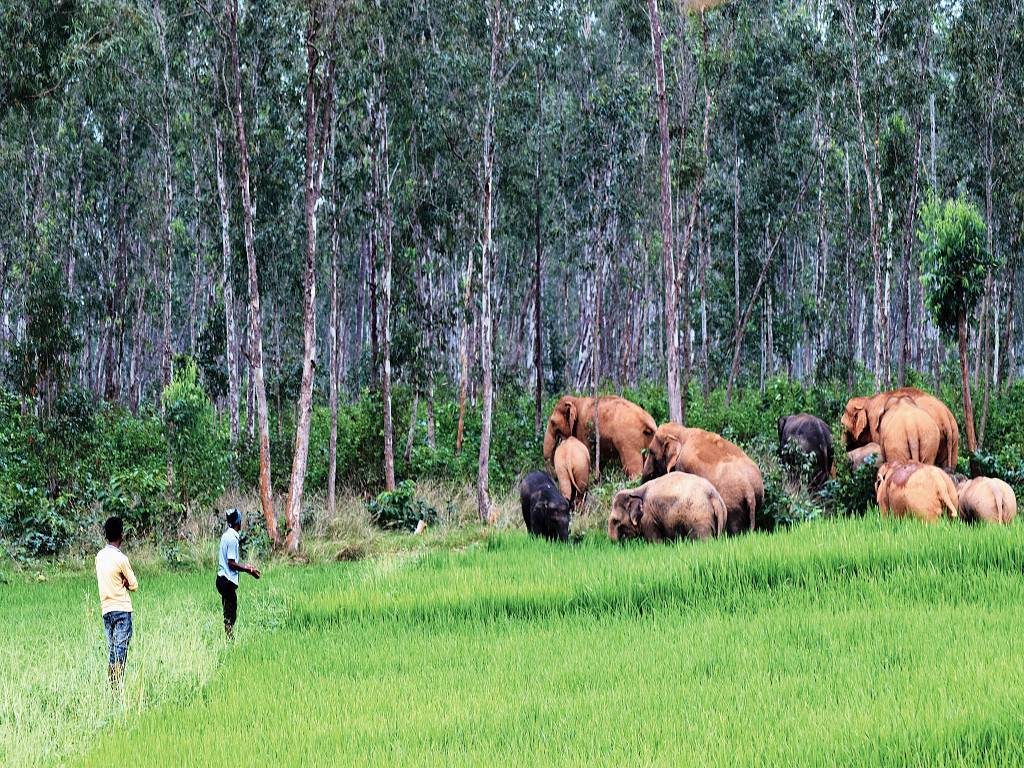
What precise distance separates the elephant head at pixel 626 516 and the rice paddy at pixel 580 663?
3.47 feet

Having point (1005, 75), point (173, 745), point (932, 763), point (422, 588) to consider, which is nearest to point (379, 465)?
point (422, 588)

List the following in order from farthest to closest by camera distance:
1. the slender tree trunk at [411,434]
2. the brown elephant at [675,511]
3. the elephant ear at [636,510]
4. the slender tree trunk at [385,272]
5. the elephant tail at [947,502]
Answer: the slender tree trunk at [411,434] < the slender tree trunk at [385,272] < the elephant ear at [636,510] < the brown elephant at [675,511] < the elephant tail at [947,502]

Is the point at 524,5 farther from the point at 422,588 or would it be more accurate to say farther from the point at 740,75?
the point at 422,588

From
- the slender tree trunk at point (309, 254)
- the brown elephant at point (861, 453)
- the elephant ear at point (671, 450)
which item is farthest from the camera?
the slender tree trunk at point (309, 254)

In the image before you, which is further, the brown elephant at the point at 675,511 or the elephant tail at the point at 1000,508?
the brown elephant at the point at 675,511

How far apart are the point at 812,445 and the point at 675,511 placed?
5.71 m

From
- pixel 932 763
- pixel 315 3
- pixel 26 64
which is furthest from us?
pixel 26 64

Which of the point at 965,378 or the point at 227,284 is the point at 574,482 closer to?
the point at 965,378

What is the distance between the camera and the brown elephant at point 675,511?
48.4 ft

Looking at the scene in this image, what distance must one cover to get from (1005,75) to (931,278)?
1687 cm

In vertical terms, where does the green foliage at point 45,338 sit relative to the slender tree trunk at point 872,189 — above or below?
below

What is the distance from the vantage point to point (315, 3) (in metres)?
18.9

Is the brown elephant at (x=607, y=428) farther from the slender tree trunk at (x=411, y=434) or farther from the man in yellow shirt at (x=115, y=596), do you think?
the man in yellow shirt at (x=115, y=596)

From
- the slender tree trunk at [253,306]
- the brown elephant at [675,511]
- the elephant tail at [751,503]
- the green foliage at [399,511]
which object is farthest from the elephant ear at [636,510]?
the slender tree trunk at [253,306]
